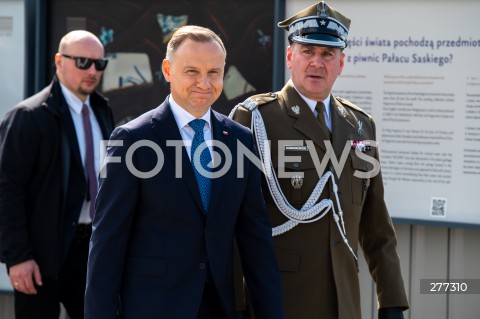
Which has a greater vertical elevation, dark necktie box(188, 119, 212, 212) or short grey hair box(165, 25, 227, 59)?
short grey hair box(165, 25, 227, 59)

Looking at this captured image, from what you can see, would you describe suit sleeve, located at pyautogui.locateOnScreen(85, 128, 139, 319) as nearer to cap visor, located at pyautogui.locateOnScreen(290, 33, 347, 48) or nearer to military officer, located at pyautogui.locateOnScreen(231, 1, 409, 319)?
military officer, located at pyautogui.locateOnScreen(231, 1, 409, 319)

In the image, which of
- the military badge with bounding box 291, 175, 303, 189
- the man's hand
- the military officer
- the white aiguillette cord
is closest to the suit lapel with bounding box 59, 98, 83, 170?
the man's hand

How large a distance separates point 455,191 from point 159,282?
7.46 feet

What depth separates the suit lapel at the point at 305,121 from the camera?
3.35 m

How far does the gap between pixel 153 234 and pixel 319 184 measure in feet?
2.96

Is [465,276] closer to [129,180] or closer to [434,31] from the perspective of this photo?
[434,31]

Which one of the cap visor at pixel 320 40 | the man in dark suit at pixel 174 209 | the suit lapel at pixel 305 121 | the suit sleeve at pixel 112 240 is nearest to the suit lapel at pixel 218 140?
the man in dark suit at pixel 174 209

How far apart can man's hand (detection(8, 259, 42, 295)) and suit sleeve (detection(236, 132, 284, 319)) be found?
168 centimetres

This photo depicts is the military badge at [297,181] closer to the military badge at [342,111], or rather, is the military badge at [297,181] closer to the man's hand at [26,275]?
the military badge at [342,111]

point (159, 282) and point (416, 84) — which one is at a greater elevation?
point (416, 84)

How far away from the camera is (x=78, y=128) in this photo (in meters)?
4.48

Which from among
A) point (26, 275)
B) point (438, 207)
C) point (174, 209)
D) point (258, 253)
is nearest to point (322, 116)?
point (258, 253)

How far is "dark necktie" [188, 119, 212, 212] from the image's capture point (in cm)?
278

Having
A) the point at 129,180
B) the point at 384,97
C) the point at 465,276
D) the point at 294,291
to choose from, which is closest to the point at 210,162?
the point at 129,180
